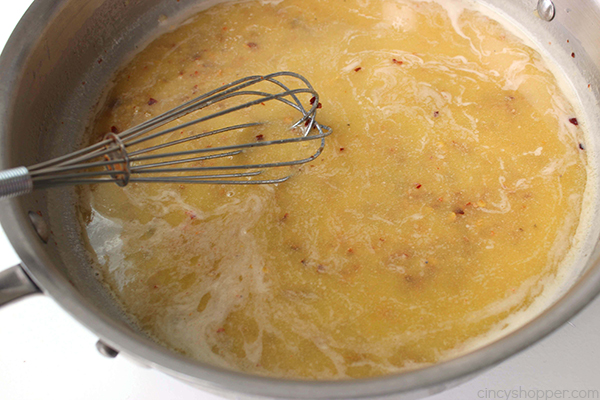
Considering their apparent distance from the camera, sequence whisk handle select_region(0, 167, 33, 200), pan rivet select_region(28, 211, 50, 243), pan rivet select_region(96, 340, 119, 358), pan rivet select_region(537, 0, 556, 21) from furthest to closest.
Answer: pan rivet select_region(537, 0, 556, 21), pan rivet select_region(28, 211, 50, 243), pan rivet select_region(96, 340, 119, 358), whisk handle select_region(0, 167, 33, 200)

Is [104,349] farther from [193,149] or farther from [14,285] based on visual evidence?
[193,149]

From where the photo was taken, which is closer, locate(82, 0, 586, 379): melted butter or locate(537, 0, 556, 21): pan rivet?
locate(82, 0, 586, 379): melted butter

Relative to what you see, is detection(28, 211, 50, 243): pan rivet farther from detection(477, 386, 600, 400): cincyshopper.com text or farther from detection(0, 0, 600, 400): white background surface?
detection(477, 386, 600, 400): cincyshopper.com text

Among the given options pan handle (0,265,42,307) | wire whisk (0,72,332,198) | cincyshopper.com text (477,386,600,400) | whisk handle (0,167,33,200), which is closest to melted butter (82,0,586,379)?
wire whisk (0,72,332,198)

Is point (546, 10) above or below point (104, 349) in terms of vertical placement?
above

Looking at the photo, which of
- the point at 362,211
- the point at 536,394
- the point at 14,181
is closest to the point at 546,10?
the point at 362,211

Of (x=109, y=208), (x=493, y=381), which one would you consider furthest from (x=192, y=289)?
(x=493, y=381)
